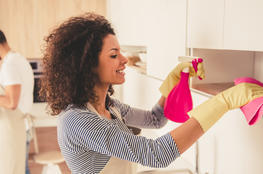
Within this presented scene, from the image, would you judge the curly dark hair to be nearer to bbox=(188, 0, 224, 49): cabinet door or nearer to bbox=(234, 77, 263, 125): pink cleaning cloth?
bbox=(188, 0, 224, 49): cabinet door

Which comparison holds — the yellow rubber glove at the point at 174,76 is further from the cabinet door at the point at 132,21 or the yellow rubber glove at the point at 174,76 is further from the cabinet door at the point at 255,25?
the cabinet door at the point at 132,21

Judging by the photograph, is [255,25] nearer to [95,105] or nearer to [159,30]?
[95,105]

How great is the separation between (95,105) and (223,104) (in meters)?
0.46

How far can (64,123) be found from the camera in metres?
0.92

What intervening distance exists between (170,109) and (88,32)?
1.45 feet

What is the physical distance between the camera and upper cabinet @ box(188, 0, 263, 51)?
0.77m

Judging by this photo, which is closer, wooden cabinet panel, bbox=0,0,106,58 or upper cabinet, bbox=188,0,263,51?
upper cabinet, bbox=188,0,263,51

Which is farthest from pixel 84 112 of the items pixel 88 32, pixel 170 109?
pixel 170 109

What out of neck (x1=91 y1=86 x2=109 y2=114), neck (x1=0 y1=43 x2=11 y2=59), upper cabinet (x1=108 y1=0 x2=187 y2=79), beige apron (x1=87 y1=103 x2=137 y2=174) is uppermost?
upper cabinet (x1=108 y1=0 x2=187 y2=79)

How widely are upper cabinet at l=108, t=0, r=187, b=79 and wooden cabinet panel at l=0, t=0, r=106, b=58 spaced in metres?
1.44

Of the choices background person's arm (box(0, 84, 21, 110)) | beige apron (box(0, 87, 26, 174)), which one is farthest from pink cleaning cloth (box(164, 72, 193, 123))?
beige apron (box(0, 87, 26, 174))

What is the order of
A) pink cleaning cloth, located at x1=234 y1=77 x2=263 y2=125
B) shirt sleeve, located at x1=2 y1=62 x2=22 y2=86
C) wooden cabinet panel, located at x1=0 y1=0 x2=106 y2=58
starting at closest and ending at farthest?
1. pink cleaning cloth, located at x1=234 y1=77 x2=263 y2=125
2. shirt sleeve, located at x1=2 y1=62 x2=22 y2=86
3. wooden cabinet panel, located at x1=0 y1=0 x2=106 y2=58

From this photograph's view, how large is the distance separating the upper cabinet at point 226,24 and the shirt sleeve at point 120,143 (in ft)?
1.11

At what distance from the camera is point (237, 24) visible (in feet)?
2.77
